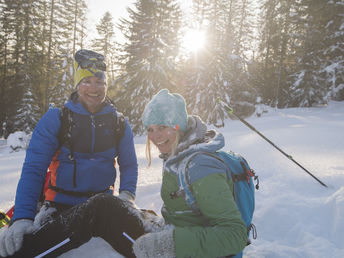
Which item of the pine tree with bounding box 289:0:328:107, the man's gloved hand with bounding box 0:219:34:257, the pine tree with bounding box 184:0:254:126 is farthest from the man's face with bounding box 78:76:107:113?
the pine tree with bounding box 289:0:328:107

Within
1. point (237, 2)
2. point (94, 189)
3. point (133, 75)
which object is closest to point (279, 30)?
point (237, 2)

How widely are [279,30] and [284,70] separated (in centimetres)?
420

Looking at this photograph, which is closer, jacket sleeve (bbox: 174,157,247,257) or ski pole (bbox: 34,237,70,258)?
jacket sleeve (bbox: 174,157,247,257)

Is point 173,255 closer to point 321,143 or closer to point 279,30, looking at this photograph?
point 321,143

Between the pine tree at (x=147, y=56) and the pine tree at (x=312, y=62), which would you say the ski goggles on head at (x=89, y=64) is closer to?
the pine tree at (x=147, y=56)

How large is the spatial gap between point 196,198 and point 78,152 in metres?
1.67

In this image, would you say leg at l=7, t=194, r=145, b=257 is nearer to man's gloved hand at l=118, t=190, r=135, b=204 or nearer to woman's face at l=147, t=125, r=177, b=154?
man's gloved hand at l=118, t=190, r=135, b=204

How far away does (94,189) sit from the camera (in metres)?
2.65

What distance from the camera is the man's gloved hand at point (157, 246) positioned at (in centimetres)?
146

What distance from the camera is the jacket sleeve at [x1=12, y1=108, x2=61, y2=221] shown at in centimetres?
221

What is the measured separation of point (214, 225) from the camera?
144 cm

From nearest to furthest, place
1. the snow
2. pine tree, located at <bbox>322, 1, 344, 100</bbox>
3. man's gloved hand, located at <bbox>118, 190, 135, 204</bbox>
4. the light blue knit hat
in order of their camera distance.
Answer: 1. the light blue knit hat
2. the snow
3. man's gloved hand, located at <bbox>118, 190, 135, 204</bbox>
4. pine tree, located at <bbox>322, 1, 344, 100</bbox>

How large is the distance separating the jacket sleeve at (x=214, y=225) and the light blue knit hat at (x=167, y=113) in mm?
487

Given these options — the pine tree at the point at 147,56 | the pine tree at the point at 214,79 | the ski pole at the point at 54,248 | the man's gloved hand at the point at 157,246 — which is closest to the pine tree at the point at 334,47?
the pine tree at the point at 214,79
